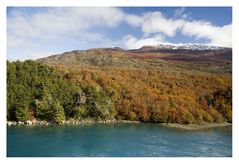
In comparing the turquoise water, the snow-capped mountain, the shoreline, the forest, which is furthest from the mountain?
the turquoise water

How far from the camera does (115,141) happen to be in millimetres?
8992

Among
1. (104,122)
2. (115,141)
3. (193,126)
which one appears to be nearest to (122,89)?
(104,122)

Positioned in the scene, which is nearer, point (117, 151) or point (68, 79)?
point (117, 151)

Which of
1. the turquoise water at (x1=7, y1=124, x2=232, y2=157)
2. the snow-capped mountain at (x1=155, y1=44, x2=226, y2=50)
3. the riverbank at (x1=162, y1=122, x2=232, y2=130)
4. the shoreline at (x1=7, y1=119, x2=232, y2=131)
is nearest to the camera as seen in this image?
the turquoise water at (x1=7, y1=124, x2=232, y2=157)

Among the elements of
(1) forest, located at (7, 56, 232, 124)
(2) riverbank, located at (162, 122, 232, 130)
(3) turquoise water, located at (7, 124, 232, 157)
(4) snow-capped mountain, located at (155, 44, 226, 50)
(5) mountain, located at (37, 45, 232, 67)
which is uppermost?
(4) snow-capped mountain, located at (155, 44, 226, 50)

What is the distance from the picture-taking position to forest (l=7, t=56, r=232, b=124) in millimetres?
10367

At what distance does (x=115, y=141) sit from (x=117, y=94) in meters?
2.93

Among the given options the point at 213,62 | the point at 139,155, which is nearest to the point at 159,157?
the point at 139,155

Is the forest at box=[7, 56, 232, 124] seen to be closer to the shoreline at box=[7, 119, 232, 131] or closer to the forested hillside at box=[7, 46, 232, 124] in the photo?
the forested hillside at box=[7, 46, 232, 124]

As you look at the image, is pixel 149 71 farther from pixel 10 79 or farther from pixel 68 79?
pixel 10 79

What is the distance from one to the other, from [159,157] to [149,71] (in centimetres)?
452

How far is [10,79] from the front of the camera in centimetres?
1027

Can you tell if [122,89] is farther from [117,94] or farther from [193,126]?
[193,126]
